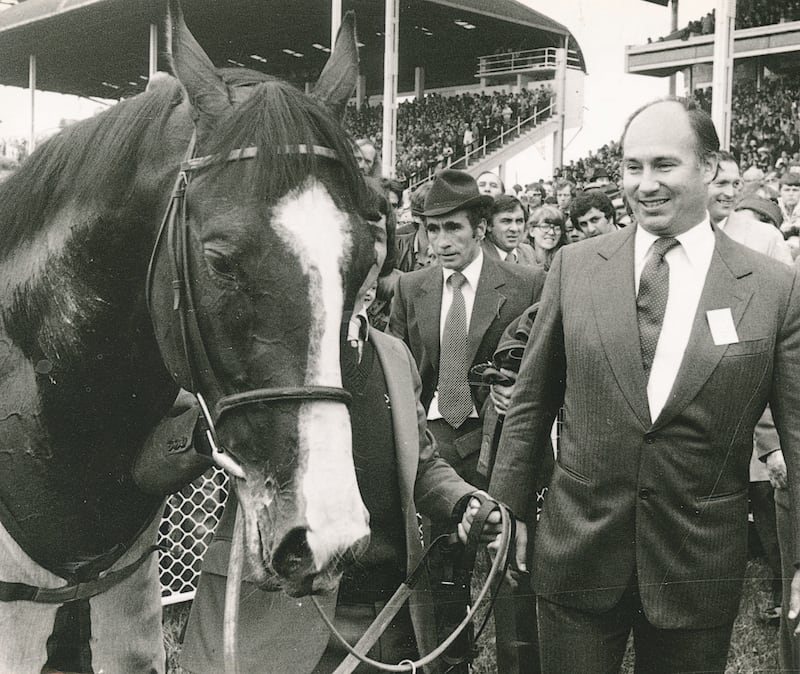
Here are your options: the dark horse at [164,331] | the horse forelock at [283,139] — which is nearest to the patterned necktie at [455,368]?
the dark horse at [164,331]

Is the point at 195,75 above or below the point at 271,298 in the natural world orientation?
above

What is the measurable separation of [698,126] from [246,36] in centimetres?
1392

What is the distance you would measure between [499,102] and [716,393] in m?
27.3

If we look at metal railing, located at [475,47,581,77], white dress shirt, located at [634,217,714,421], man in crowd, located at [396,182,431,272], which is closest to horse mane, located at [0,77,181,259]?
white dress shirt, located at [634,217,714,421]

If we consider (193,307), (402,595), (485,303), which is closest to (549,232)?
(485,303)

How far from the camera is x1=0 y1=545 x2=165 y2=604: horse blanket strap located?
212 cm

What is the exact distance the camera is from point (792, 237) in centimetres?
626

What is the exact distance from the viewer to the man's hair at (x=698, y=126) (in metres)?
2.53

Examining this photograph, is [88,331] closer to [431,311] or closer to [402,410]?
[402,410]

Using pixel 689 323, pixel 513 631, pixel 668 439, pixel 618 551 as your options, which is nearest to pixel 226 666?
pixel 618 551

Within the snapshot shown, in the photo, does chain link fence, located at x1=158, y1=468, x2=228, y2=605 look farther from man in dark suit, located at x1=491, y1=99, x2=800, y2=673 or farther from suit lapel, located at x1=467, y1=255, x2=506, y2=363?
man in dark suit, located at x1=491, y1=99, x2=800, y2=673

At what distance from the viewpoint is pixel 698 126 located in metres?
2.54

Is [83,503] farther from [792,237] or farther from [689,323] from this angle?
[792,237]

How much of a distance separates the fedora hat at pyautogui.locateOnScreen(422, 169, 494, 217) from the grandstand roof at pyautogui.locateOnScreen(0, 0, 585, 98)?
888 mm
